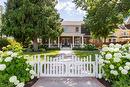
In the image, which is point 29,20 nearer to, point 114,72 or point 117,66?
point 117,66

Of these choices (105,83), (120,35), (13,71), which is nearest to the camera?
(13,71)

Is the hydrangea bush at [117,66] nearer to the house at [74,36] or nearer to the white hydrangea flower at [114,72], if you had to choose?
the white hydrangea flower at [114,72]

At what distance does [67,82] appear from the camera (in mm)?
11898

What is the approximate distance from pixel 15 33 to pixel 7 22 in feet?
7.49

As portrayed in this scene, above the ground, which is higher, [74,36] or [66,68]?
[74,36]

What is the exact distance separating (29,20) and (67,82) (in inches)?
1136

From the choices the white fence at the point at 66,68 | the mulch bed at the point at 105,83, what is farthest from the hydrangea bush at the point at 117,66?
the white fence at the point at 66,68

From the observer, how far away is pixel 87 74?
13148mm

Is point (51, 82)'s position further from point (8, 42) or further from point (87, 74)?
point (8, 42)

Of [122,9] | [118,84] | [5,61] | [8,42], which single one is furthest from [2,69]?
[8,42]

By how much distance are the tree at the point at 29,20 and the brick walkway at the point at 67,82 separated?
26561mm

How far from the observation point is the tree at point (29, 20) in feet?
128

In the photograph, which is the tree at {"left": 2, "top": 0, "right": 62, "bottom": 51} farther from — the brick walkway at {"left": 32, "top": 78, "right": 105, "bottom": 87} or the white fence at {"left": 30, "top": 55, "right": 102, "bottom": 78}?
the brick walkway at {"left": 32, "top": 78, "right": 105, "bottom": 87}

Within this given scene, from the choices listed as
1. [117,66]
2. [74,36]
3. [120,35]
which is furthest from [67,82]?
[120,35]
